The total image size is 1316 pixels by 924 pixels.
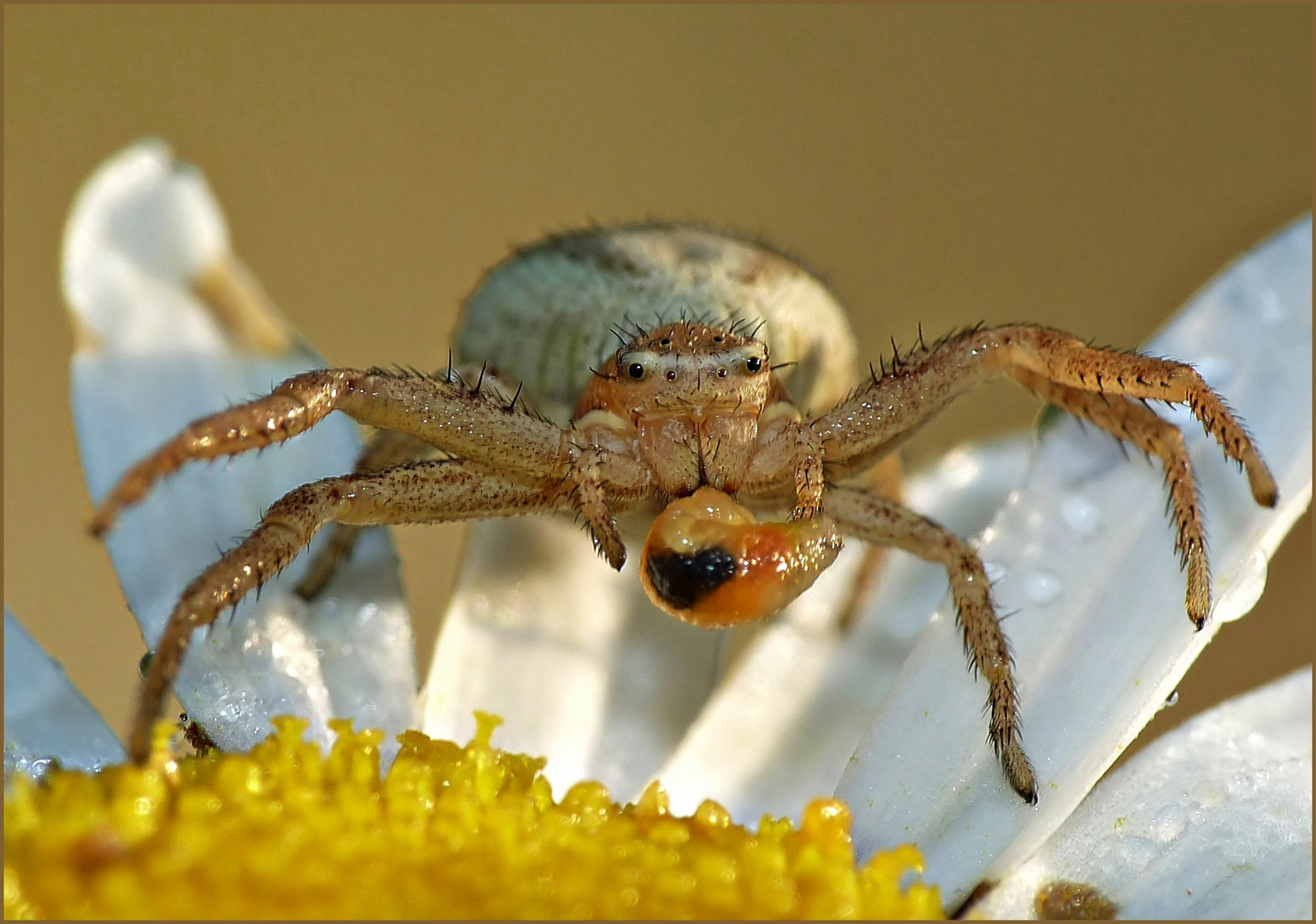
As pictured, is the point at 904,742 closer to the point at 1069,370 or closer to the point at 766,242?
the point at 1069,370

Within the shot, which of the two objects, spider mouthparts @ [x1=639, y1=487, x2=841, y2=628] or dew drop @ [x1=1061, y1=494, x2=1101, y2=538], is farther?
dew drop @ [x1=1061, y1=494, x2=1101, y2=538]

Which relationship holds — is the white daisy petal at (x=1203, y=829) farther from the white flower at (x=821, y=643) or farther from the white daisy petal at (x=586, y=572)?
the white daisy petal at (x=586, y=572)

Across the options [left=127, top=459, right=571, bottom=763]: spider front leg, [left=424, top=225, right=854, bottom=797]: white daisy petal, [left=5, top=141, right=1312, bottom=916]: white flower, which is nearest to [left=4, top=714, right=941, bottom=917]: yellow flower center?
[left=127, top=459, right=571, bottom=763]: spider front leg

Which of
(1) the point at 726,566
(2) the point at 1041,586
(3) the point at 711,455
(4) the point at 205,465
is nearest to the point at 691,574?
(1) the point at 726,566

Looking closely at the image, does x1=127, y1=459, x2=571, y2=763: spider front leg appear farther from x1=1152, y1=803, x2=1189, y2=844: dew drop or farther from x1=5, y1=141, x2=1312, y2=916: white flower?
x1=1152, y1=803, x2=1189, y2=844: dew drop

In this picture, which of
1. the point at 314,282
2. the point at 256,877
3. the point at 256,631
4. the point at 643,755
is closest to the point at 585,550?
the point at 643,755

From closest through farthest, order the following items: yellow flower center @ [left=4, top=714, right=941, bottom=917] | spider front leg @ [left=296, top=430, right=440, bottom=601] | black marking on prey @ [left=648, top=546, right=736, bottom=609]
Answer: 1. yellow flower center @ [left=4, top=714, right=941, bottom=917]
2. black marking on prey @ [left=648, top=546, right=736, bottom=609]
3. spider front leg @ [left=296, top=430, right=440, bottom=601]
